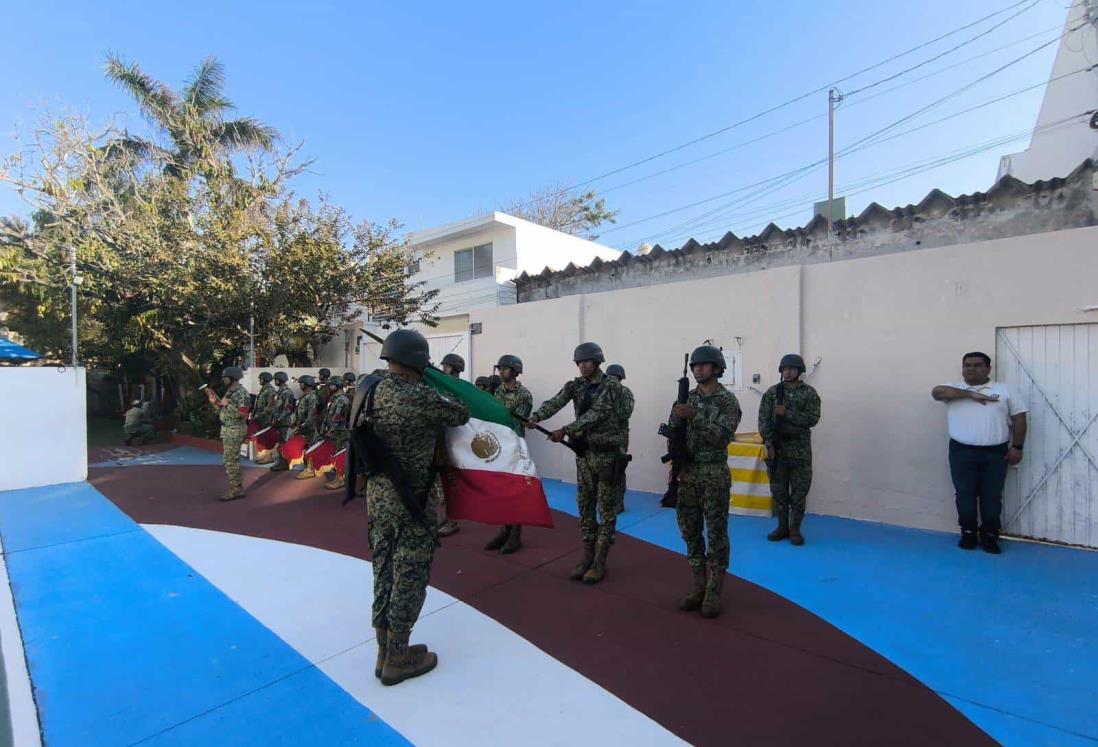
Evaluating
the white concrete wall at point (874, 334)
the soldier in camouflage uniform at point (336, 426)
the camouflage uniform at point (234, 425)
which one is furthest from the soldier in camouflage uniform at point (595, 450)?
the camouflage uniform at point (234, 425)

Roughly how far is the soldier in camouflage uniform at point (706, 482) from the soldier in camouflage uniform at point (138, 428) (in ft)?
47.0

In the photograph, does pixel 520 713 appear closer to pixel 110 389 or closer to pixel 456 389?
pixel 456 389

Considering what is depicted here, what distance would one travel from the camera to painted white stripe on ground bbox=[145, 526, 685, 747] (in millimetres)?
2500

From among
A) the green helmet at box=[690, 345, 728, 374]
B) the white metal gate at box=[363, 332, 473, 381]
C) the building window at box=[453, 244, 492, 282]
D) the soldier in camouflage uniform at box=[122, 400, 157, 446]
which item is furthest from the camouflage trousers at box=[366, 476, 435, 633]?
the soldier in camouflage uniform at box=[122, 400, 157, 446]

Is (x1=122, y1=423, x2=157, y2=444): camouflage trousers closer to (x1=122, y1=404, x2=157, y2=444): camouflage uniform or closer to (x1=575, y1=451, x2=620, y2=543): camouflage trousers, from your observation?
(x1=122, y1=404, x2=157, y2=444): camouflage uniform

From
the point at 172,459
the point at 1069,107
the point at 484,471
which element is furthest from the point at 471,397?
the point at 1069,107

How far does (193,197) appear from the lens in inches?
494

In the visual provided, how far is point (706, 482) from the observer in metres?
3.61

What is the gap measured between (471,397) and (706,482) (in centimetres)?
162

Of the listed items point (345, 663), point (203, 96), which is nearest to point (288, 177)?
point (203, 96)

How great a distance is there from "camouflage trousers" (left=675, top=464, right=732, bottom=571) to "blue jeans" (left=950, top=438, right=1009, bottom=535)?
2.67 meters

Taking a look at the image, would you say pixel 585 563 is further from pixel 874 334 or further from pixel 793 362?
pixel 874 334

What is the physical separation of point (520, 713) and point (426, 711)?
45 centimetres

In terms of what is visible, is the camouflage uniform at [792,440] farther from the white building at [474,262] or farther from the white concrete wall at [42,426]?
the white concrete wall at [42,426]
